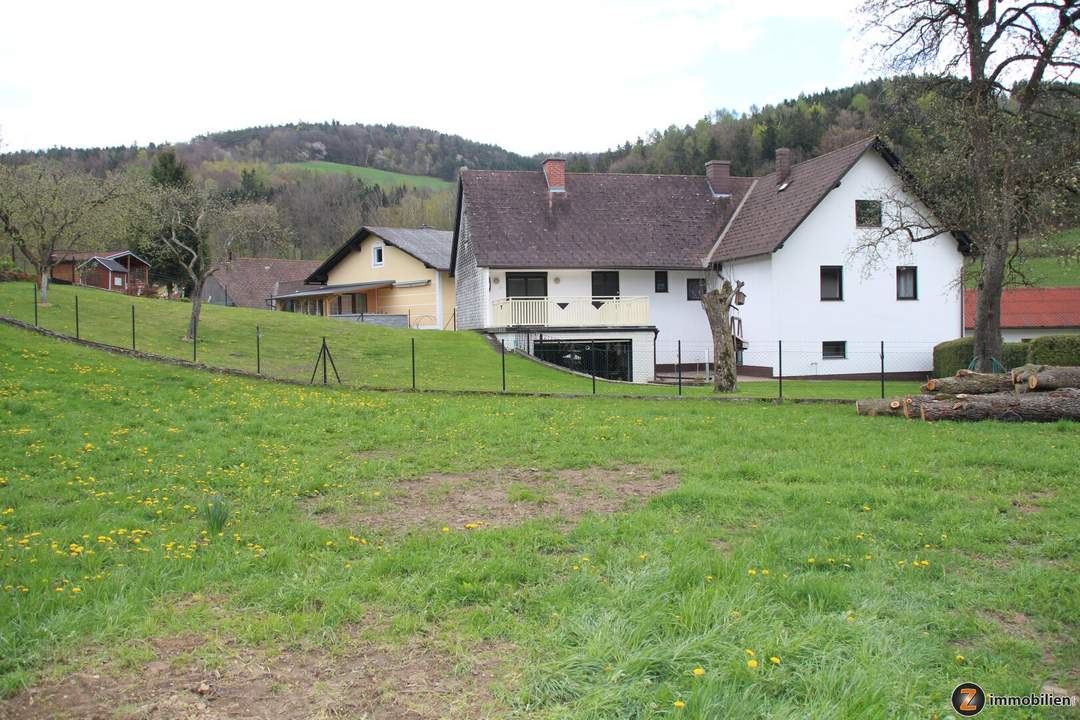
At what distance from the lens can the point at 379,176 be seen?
10306cm

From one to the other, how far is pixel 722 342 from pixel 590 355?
32.3 ft

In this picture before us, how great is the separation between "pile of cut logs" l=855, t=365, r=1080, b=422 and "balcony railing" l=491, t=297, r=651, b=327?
48.8ft

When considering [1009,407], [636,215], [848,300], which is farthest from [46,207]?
[1009,407]

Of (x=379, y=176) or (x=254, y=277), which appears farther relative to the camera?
(x=379, y=176)

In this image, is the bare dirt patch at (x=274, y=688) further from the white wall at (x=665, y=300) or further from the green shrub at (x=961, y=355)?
the white wall at (x=665, y=300)

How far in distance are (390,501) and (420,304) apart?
3232 cm

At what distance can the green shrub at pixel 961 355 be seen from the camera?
25.3 meters

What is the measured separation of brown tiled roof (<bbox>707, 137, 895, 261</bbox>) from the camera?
28531 millimetres

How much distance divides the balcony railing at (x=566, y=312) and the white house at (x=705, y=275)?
0.05m

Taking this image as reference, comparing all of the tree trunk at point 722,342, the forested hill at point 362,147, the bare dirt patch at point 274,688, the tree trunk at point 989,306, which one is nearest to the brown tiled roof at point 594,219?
the tree trunk at point 722,342

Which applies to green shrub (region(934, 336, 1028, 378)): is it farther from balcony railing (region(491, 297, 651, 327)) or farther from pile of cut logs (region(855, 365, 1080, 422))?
balcony railing (region(491, 297, 651, 327))

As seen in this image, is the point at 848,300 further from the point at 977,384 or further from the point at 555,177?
the point at 977,384

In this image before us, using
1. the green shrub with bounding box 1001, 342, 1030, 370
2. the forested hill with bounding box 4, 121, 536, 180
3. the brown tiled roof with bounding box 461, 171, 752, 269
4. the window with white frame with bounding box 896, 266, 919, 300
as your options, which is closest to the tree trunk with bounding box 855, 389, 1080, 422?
the green shrub with bounding box 1001, 342, 1030, 370

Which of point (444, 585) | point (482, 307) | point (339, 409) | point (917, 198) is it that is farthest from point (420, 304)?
point (444, 585)
